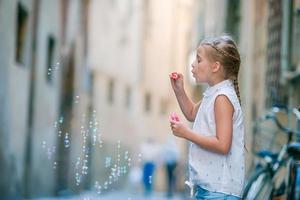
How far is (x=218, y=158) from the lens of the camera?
3156 mm

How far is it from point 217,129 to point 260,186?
249 centimetres

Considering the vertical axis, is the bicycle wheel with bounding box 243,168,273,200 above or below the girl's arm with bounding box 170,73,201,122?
below

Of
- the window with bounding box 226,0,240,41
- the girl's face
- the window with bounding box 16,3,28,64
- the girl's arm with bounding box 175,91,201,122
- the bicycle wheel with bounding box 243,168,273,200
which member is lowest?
the bicycle wheel with bounding box 243,168,273,200

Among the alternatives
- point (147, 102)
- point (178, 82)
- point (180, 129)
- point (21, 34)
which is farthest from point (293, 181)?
point (147, 102)

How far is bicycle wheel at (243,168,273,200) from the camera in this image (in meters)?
5.50

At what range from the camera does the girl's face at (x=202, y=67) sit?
324 centimetres

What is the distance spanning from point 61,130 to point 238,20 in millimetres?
4231

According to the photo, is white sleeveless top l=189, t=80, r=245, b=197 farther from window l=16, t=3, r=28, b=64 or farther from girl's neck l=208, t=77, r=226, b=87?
window l=16, t=3, r=28, b=64

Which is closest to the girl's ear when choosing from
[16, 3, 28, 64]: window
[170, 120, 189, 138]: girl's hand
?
[170, 120, 189, 138]: girl's hand

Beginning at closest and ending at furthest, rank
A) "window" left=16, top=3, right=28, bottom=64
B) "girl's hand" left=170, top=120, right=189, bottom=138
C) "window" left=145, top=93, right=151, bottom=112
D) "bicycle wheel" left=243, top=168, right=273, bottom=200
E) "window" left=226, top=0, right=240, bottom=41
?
1. "girl's hand" left=170, top=120, right=189, bottom=138
2. "bicycle wheel" left=243, top=168, right=273, bottom=200
3. "window" left=16, top=3, right=28, bottom=64
4. "window" left=226, top=0, right=240, bottom=41
5. "window" left=145, top=93, right=151, bottom=112

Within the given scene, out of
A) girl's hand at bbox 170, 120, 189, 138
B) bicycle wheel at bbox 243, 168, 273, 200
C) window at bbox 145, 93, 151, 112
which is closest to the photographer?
girl's hand at bbox 170, 120, 189, 138

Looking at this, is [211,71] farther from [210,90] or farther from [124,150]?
[124,150]

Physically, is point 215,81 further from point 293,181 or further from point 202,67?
point 293,181

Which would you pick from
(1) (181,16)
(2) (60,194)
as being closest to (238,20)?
(2) (60,194)
